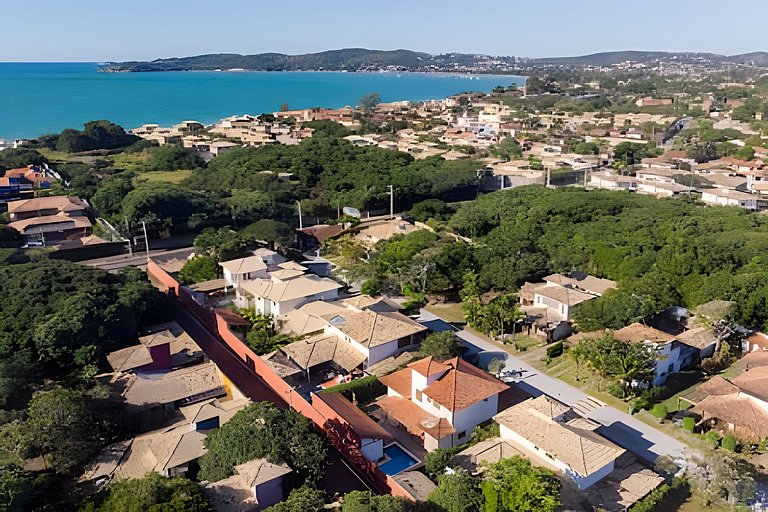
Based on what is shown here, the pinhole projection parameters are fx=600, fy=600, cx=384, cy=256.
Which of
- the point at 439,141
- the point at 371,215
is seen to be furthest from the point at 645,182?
Result: the point at 439,141

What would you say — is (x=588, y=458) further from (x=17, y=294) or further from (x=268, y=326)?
(x=17, y=294)

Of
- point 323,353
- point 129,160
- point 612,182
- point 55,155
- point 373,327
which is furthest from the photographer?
point 55,155

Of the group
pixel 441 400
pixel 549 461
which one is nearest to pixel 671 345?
pixel 549 461

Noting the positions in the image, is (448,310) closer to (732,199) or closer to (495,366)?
(495,366)

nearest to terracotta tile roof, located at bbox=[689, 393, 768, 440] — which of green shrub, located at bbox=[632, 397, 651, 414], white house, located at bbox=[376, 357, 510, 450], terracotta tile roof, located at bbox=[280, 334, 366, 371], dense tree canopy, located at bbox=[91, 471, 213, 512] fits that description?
green shrub, located at bbox=[632, 397, 651, 414]

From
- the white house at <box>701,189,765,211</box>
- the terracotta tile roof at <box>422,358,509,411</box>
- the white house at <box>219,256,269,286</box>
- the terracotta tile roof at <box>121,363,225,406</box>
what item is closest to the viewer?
the terracotta tile roof at <box>422,358,509,411</box>

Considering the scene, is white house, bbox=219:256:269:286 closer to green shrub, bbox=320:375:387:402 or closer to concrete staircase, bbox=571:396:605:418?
green shrub, bbox=320:375:387:402

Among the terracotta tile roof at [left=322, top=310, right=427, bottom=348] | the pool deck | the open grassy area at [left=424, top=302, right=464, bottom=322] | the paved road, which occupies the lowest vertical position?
the paved road
